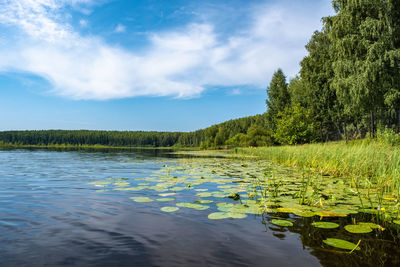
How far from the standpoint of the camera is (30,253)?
8.20 feet

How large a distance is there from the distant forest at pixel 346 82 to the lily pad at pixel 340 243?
31.8 feet

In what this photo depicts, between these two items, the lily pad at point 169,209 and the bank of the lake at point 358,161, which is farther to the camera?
the bank of the lake at point 358,161

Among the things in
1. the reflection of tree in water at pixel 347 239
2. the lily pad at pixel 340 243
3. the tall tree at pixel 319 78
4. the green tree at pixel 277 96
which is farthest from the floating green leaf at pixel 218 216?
the green tree at pixel 277 96

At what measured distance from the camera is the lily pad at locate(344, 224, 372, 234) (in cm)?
297

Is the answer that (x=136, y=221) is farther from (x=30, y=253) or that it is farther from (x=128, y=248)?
(x=30, y=253)

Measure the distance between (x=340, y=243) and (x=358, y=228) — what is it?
0.65 meters

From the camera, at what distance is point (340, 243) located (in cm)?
266

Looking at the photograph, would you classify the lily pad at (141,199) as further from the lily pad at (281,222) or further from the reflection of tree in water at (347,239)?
the lily pad at (281,222)

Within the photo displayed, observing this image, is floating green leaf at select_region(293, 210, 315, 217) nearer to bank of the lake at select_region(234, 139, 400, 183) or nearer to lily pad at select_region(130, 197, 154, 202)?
bank of the lake at select_region(234, 139, 400, 183)

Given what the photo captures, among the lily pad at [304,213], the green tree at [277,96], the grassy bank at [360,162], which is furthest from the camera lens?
the green tree at [277,96]

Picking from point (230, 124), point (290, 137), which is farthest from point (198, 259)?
point (230, 124)

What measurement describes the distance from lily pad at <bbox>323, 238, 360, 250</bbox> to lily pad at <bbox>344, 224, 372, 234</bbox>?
41cm

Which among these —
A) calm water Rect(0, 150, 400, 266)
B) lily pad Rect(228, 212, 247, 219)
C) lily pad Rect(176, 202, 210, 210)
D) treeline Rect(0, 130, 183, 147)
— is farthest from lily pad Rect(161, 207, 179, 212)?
treeline Rect(0, 130, 183, 147)

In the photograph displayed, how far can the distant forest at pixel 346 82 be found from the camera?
18.0 metres
